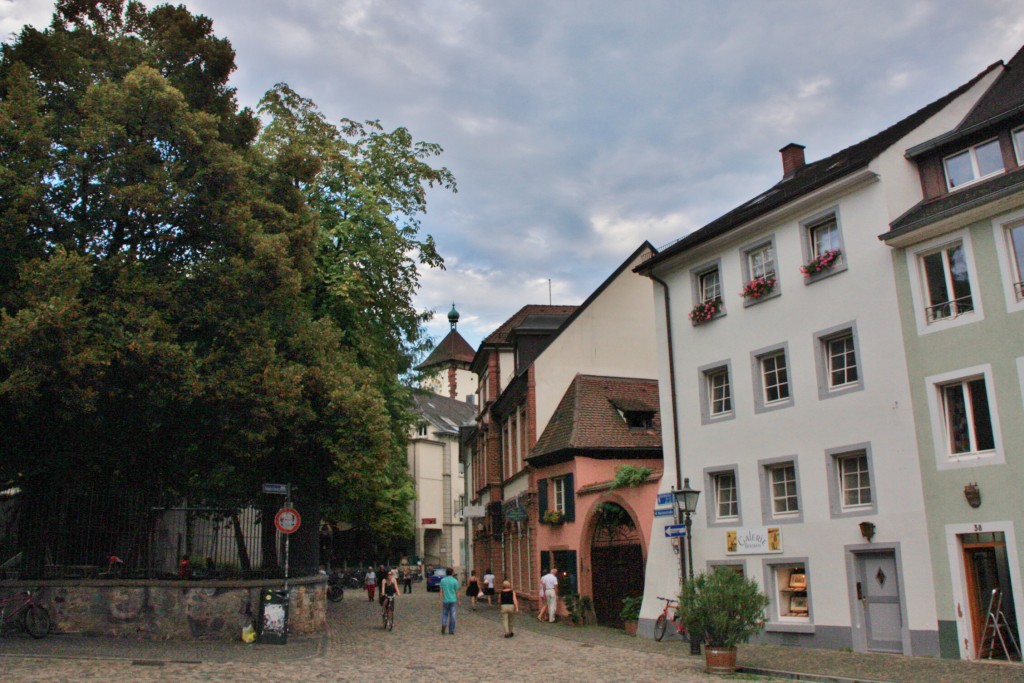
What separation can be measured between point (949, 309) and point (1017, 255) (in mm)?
1419

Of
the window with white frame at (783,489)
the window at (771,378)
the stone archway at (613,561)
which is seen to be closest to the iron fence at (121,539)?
the stone archway at (613,561)

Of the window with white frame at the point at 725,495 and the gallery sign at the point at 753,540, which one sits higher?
the window with white frame at the point at 725,495

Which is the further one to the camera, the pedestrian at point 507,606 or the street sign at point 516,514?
the street sign at point 516,514

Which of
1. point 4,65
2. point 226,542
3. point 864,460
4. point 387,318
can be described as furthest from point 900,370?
point 4,65

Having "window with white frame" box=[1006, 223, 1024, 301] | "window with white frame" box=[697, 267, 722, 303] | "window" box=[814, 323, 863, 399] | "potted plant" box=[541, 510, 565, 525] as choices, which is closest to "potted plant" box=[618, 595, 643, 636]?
"potted plant" box=[541, 510, 565, 525]

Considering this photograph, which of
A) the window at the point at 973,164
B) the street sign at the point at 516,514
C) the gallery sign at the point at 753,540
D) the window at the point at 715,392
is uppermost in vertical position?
the window at the point at 973,164

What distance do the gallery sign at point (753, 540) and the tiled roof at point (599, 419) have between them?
6971 mm

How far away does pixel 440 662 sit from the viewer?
16.2m

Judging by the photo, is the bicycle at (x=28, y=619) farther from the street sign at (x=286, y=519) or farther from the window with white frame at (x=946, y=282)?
the window with white frame at (x=946, y=282)

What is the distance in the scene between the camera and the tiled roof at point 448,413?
7225cm

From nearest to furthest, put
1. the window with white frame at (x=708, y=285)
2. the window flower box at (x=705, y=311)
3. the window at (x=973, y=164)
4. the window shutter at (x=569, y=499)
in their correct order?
the window at (x=973, y=164) < the window flower box at (x=705, y=311) < the window with white frame at (x=708, y=285) < the window shutter at (x=569, y=499)

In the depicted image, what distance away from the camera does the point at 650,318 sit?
3116 cm

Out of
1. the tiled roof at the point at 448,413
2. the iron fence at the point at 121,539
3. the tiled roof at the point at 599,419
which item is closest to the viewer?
the iron fence at the point at 121,539

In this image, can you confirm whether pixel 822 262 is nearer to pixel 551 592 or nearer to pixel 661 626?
pixel 661 626
